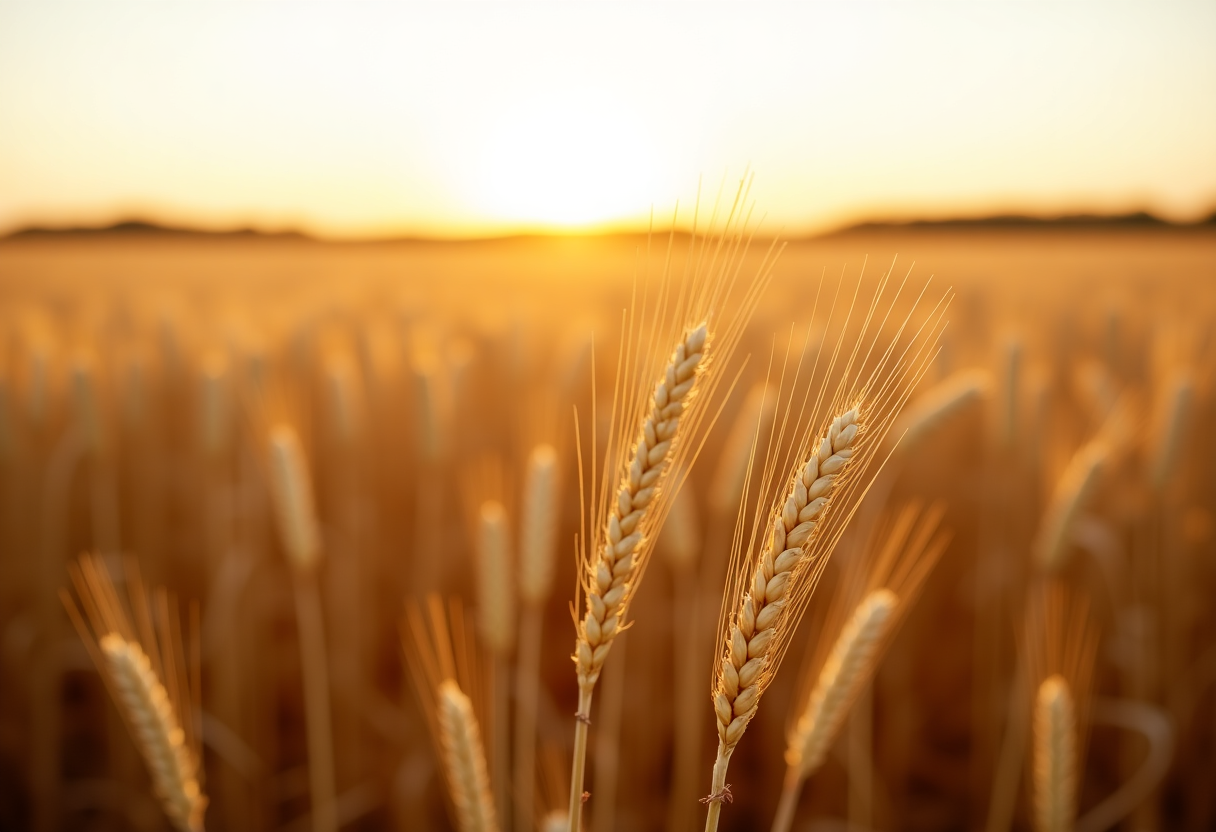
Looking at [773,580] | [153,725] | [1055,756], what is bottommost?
[1055,756]

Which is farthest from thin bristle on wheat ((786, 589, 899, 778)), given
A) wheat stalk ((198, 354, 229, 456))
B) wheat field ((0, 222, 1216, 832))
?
wheat stalk ((198, 354, 229, 456))

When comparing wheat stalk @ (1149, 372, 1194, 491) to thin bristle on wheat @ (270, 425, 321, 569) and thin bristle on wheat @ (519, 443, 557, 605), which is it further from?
thin bristle on wheat @ (270, 425, 321, 569)

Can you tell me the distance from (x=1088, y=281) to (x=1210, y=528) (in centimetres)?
574

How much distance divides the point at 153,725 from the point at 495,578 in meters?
0.70

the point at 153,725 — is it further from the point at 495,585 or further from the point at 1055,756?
the point at 1055,756

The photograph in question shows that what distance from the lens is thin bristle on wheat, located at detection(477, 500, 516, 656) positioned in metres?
1.64

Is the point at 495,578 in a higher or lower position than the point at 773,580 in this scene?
lower

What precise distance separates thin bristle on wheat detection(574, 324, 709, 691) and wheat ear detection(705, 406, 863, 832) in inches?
4.5

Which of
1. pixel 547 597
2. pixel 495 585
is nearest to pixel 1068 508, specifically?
pixel 495 585

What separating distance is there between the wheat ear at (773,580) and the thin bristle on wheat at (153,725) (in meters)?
0.78

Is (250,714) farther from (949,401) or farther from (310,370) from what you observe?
(949,401)

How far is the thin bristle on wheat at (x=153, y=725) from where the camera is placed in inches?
41.1

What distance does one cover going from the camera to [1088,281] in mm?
8234

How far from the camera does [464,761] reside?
3.43ft
